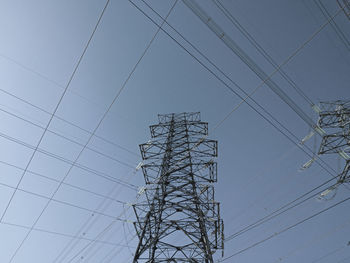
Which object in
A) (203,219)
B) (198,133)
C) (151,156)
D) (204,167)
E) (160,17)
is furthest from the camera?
(198,133)

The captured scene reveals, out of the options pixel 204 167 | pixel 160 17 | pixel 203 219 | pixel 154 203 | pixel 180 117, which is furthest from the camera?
pixel 180 117

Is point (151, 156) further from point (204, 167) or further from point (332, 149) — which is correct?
point (332, 149)

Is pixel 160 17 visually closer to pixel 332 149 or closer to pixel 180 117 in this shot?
pixel 180 117

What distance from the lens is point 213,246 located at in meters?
7.52

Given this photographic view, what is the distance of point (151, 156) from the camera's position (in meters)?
9.84

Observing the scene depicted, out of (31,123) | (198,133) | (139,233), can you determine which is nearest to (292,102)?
(198,133)

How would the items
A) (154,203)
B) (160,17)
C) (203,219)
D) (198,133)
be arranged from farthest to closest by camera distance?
(198,133) < (154,203) < (203,219) < (160,17)

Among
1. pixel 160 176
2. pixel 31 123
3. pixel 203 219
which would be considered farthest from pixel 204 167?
pixel 31 123

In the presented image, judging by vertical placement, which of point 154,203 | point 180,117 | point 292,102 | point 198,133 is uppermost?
Answer: point 180,117

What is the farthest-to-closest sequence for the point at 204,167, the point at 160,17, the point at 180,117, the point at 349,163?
the point at 180,117 → the point at 204,167 → the point at 349,163 → the point at 160,17

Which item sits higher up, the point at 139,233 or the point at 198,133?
the point at 198,133

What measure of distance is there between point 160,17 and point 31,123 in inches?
292

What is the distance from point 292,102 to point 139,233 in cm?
684

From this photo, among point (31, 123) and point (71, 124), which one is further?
point (71, 124)
